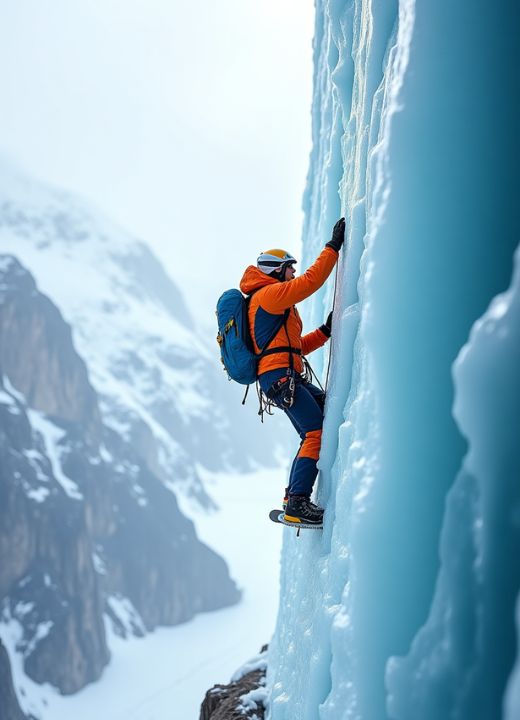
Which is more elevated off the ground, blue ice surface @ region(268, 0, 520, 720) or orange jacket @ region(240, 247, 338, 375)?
orange jacket @ region(240, 247, 338, 375)

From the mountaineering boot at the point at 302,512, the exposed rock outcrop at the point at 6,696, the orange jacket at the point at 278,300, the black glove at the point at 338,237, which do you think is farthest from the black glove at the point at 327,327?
the exposed rock outcrop at the point at 6,696

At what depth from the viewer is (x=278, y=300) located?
13.5ft

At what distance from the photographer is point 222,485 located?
379 feet

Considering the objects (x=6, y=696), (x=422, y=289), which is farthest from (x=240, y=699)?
(x=6, y=696)

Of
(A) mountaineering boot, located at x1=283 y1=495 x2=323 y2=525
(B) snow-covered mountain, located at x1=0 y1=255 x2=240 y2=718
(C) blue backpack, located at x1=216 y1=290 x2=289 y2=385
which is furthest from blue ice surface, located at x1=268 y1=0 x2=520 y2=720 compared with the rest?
(B) snow-covered mountain, located at x1=0 y1=255 x2=240 y2=718

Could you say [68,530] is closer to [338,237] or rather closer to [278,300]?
[278,300]

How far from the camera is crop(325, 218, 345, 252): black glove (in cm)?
414

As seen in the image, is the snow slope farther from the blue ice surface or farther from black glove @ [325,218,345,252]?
the blue ice surface

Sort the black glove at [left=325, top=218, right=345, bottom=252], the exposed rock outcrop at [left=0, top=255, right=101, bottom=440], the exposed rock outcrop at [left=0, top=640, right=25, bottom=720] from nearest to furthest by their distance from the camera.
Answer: the black glove at [left=325, top=218, right=345, bottom=252] → the exposed rock outcrop at [left=0, top=640, right=25, bottom=720] → the exposed rock outcrop at [left=0, top=255, right=101, bottom=440]

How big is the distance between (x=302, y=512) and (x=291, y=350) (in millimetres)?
1070

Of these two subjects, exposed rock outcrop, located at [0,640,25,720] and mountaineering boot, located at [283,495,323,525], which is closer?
mountaineering boot, located at [283,495,323,525]

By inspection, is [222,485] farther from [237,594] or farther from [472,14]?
[472,14]

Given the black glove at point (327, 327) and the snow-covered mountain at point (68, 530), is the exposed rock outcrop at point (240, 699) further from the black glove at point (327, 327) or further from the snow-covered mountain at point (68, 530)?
the snow-covered mountain at point (68, 530)

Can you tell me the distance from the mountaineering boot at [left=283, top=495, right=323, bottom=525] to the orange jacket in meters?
0.87
